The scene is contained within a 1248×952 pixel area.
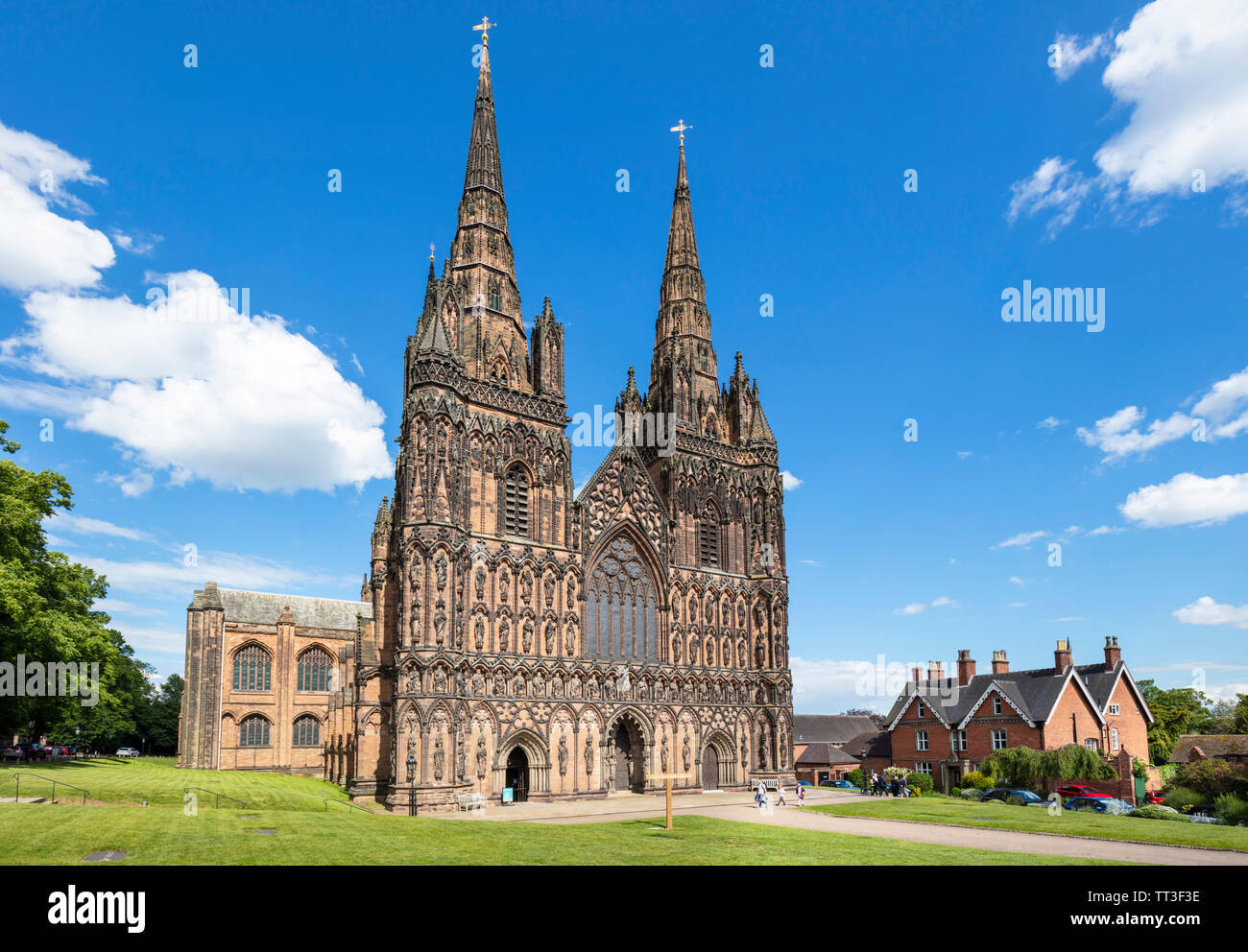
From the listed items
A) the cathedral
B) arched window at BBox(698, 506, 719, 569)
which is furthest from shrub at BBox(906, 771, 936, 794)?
arched window at BBox(698, 506, 719, 569)

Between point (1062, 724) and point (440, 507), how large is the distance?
138 feet

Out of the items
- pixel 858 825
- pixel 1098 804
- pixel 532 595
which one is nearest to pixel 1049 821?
pixel 858 825

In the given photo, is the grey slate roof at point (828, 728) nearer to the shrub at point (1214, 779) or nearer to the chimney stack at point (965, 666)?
the chimney stack at point (965, 666)

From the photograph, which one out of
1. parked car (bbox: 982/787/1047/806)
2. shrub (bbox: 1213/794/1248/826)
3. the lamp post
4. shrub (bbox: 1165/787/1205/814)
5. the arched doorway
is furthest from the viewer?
the arched doorway

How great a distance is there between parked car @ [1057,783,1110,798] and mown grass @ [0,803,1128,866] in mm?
25692

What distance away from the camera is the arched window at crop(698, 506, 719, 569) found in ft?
190

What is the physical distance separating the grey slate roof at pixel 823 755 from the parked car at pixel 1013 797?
33.7m

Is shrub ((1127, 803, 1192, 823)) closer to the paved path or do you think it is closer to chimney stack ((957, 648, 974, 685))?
Answer: the paved path

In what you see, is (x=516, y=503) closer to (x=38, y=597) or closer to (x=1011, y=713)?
(x=38, y=597)

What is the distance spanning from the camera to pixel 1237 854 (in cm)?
2464

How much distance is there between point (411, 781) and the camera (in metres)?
39.9

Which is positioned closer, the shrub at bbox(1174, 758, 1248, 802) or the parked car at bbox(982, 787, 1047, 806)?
the shrub at bbox(1174, 758, 1248, 802)
